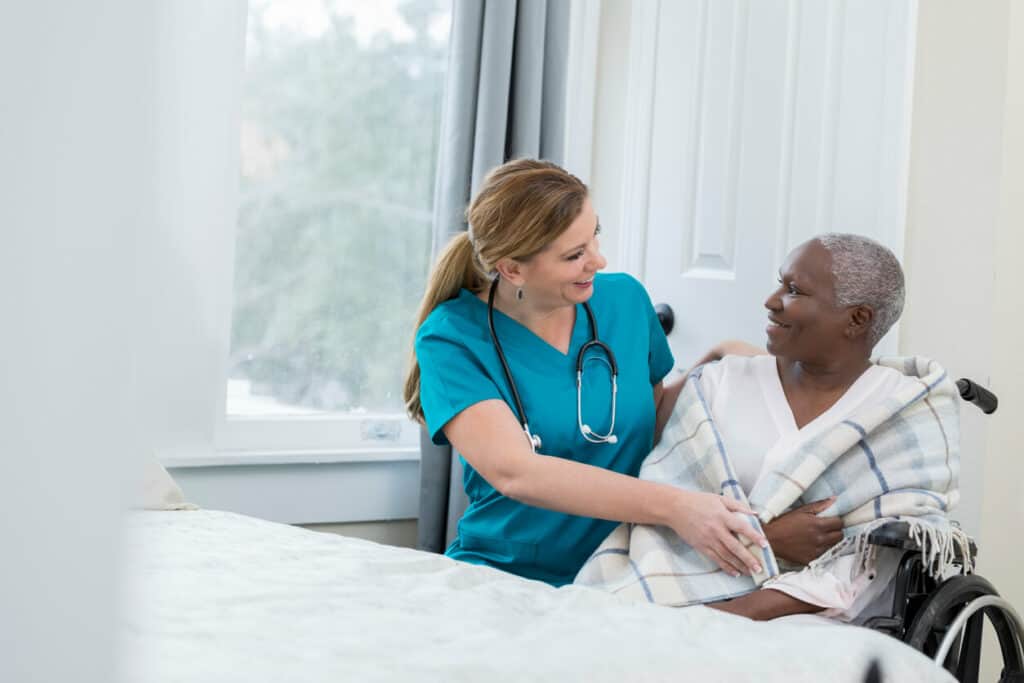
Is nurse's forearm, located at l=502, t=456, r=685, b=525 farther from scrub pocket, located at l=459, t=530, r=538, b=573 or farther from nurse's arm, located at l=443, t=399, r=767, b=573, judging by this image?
scrub pocket, located at l=459, t=530, r=538, b=573

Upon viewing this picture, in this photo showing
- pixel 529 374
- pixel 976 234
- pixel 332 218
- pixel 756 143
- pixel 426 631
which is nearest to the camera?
pixel 426 631

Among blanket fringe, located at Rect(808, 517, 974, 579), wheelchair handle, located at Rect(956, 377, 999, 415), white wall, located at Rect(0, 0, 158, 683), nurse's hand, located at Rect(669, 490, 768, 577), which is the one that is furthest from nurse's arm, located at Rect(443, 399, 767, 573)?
white wall, located at Rect(0, 0, 158, 683)

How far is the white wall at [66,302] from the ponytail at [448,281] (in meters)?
1.77

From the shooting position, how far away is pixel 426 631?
1134 millimetres

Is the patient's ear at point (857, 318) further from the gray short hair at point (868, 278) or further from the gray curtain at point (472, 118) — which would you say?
the gray curtain at point (472, 118)

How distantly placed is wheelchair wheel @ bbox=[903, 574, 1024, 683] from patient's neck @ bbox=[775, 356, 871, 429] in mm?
351

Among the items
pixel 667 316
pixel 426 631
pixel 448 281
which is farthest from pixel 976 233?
pixel 426 631

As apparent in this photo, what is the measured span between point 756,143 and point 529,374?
2.83ft

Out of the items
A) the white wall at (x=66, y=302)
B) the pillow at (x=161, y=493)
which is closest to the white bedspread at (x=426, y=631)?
the pillow at (x=161, y=493)

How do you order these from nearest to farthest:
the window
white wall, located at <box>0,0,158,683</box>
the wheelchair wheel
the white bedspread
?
1. white wall, located at <box>0,0,158,683</box>
2. the white bedspread
3. the wheelchair wheel
4. the window

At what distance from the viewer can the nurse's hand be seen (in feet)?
5.34

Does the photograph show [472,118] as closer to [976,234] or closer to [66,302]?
[976,234]

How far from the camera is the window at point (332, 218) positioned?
2508 millimetres

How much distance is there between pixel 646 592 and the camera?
65.5 inches
